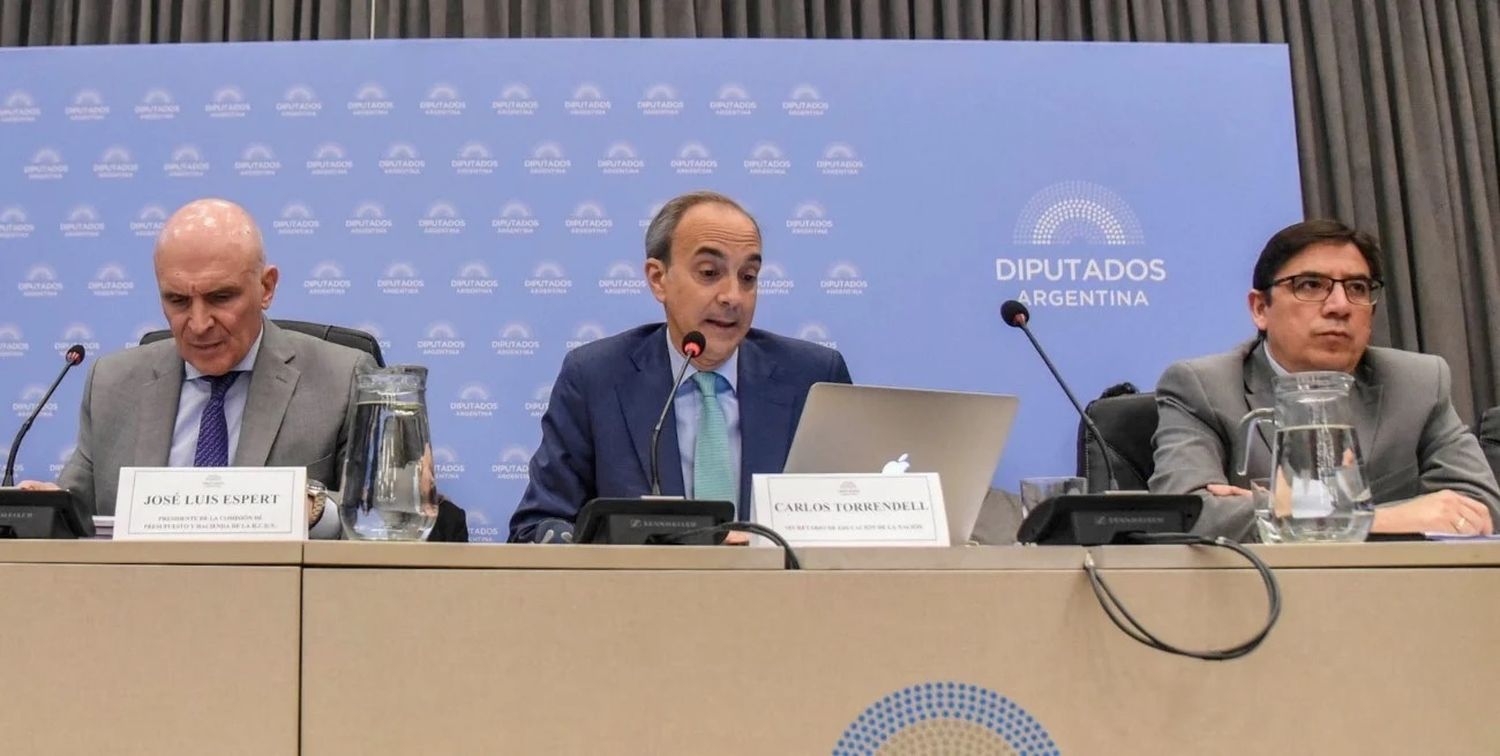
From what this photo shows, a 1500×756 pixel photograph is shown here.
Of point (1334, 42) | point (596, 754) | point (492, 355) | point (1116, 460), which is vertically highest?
point (1334, 42)

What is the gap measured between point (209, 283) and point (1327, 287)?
73.4 inches

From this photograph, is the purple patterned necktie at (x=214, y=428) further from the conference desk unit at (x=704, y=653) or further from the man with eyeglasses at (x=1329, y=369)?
the man with eyeglasses at (x=1329, y=369)

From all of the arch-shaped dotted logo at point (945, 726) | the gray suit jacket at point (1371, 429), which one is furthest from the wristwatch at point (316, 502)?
the gray suit jacket at point (1371, 429)

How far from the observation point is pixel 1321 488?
1.27m

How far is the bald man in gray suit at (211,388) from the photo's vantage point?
7.00 ft

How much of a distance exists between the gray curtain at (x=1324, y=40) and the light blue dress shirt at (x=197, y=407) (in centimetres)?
174

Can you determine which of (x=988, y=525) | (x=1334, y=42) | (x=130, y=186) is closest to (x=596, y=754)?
(x=988, y=525)

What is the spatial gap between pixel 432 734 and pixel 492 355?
2.22 meters

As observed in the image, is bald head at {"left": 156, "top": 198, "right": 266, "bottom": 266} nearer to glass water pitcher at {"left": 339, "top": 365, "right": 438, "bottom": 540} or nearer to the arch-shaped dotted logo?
glass water pitcher at {"left": 339, "top": 365, "right": 438, "bottom": 540}

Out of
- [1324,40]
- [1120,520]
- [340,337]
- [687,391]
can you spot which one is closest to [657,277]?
[687,391]

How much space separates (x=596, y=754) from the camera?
1.04 meters

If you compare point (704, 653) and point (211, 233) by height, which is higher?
point (211, 233)

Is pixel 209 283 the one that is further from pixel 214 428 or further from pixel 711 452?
pixel 711 452

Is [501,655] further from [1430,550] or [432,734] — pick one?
[1430,550]
